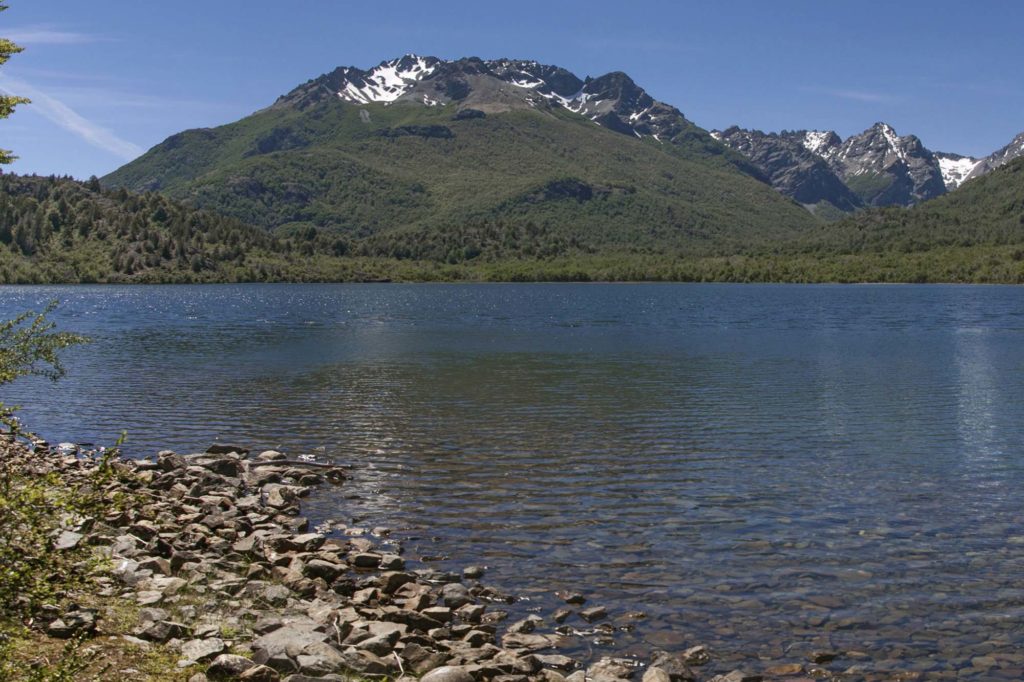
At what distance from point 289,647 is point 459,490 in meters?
14.5

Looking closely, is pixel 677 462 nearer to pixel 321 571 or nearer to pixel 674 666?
pixel 321 571

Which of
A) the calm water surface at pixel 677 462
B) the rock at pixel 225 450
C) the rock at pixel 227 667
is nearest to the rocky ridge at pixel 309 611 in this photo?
the rock at pixel 227 667

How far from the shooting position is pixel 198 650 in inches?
528

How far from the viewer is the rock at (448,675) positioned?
13.5 meters

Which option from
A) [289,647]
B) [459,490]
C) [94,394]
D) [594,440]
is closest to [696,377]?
[594,440]

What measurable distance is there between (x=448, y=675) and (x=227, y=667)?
335 cm

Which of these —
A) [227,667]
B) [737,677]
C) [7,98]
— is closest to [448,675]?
[227,667]

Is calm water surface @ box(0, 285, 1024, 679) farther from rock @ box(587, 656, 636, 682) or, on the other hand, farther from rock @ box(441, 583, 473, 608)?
rock @ box(441, 583, 473, 608)

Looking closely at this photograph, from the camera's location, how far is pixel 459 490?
28.1 metres

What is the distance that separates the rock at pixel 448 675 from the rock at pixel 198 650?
10.7 ft

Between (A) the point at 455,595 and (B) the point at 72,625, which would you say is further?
(A) the point at 455,595

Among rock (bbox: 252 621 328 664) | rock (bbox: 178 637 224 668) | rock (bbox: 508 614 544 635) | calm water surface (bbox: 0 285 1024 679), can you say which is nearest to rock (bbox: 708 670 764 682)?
calm water surface (bbox: 0 285 1024 679)

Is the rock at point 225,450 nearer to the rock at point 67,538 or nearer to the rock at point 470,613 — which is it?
the rock at point 67,538

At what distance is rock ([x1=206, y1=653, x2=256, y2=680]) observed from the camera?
1267 centimetres
